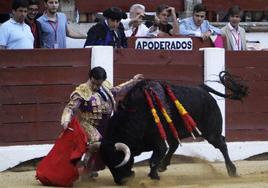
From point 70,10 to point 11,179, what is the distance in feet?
11.1

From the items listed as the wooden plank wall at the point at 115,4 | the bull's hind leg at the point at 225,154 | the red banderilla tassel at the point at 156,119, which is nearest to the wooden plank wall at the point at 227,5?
the wooden plank wall at the point at 115,4

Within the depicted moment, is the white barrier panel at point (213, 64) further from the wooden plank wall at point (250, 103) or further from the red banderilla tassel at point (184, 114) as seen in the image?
the red banderilla tassel at point (184, 114)

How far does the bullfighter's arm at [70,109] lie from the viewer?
7137mm

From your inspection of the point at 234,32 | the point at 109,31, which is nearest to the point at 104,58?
the point at 109,31

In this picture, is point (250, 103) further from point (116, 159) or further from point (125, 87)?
point (116, 159)

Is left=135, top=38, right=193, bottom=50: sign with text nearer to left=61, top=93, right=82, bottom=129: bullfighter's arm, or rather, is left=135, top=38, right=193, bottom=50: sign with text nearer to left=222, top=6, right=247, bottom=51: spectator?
left=222, top=6, right=247, bottom=51: spectator

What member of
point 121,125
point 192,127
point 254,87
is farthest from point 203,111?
point 254,87

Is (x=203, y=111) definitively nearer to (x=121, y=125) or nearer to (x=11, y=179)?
(x=121, y=125)

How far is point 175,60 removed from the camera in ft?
29.4

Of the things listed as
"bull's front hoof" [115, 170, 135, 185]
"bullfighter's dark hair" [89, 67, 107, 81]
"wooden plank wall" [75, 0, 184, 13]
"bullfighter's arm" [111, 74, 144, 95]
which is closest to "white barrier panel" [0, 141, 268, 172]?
"bullfighter's arm" [111, 74, 144, 95]

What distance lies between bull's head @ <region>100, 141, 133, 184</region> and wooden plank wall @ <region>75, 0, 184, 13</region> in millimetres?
3868

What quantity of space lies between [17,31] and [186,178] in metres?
2.20

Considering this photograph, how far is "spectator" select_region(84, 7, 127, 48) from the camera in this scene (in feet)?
26.9

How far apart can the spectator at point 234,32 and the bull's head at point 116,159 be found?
2.71m
